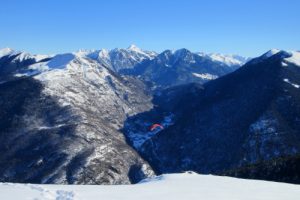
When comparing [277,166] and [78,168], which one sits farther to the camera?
[78,168]

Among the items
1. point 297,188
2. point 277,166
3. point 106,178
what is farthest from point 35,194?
point 106,178

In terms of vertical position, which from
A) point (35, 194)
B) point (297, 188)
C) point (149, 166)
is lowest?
point (149, 166)

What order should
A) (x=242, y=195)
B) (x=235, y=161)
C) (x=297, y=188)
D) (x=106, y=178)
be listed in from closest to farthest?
(x=242, y=195)
(x=297, y=188)
(x=106, y=178)
(x=235, y=161)

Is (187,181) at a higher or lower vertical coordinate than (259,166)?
higher

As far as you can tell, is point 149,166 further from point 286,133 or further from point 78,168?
point 286,133

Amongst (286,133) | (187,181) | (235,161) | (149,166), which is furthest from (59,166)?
(187,181)

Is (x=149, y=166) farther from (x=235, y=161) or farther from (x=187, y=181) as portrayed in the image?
(x=187, y=181)

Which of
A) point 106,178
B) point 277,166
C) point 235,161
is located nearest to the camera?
point 277,166
